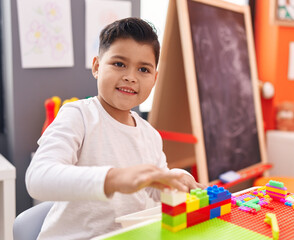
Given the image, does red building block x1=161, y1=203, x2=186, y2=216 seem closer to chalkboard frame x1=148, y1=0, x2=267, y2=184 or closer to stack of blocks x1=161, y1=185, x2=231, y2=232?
stack of blocks x1=161, y1=185, x2=231, y2=232

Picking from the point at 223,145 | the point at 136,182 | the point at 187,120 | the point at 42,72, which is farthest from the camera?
the point at 187,120

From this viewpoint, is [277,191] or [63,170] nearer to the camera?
[63,170]

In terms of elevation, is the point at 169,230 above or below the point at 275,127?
below

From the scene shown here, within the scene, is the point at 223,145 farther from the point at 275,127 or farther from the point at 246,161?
the point at 275,127

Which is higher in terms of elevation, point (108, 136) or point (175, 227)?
point (108, 136)

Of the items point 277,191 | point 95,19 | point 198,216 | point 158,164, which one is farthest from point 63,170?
point 95,19

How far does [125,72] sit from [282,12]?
2.17 meters

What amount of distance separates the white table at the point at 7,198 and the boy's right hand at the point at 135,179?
86 centimetres

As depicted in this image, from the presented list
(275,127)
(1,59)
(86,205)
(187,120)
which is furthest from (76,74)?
(275,127)

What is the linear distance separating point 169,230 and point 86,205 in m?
0.26

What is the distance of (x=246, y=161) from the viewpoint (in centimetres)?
224

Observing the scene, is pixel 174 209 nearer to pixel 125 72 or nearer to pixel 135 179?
pixel 135 179

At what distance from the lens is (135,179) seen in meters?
0.57

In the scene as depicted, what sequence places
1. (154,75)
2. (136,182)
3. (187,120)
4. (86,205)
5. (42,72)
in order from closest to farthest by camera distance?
(136,182) → (86,205) → (154,75) → (42,72) → (187,120)
